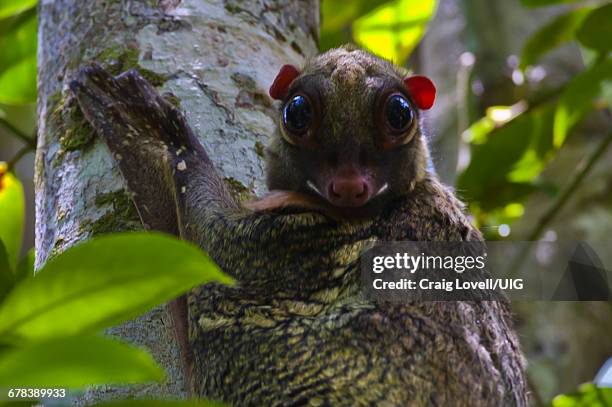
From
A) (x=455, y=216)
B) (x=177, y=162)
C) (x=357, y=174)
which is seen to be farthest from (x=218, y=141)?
(x=455, y=216)

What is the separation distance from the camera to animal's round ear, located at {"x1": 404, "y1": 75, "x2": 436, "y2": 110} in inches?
114

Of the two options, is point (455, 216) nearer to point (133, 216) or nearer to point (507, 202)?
point (133, 216)

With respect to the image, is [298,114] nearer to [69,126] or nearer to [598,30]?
[69,126]

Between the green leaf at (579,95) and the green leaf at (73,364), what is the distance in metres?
3.11

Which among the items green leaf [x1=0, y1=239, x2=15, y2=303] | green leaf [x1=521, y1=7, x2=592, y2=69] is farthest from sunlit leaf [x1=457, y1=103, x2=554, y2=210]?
green leaf [x1=0, y1=239, x2=15, y2=303]

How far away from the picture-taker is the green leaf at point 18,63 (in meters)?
3.89

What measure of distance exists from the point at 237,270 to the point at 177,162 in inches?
17.8

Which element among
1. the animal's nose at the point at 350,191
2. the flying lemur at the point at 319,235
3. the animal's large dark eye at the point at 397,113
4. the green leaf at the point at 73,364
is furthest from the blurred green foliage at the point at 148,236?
the animal's large dark eye at the point at 397,113

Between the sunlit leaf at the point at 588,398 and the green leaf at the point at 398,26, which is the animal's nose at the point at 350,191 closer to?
the sunlit leaf at the point at 588,398

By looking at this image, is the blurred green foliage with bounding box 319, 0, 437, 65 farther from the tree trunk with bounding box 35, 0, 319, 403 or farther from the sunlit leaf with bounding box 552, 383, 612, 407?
the sunlit leaf with bounding box 552, 383, 612, 407

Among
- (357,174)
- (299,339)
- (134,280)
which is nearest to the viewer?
(134,280)

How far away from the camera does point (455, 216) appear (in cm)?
267

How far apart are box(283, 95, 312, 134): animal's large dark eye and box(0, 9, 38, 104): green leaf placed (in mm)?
1774

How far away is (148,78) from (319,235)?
86cm
